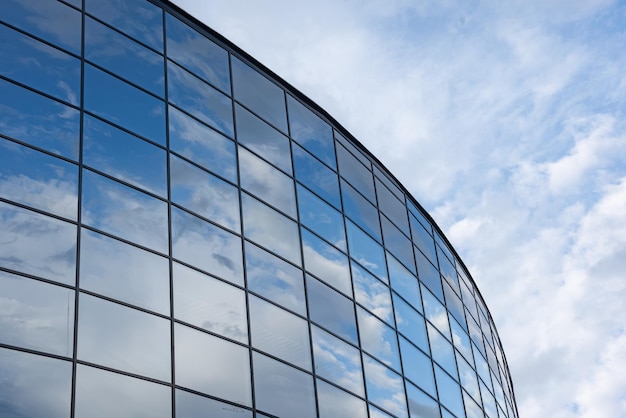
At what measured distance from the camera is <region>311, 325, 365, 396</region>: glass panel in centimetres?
2270

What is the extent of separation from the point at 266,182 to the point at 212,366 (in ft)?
23.1

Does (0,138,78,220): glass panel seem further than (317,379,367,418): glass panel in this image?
No

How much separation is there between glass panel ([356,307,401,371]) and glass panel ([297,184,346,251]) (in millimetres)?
2396

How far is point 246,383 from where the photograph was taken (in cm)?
1980

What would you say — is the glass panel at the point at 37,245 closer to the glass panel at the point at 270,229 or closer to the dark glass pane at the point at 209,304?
the dark glass pane at the point at 209,304

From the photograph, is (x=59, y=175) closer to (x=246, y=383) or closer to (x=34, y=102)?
(x=34, y=102)

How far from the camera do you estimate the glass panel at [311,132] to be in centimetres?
2789

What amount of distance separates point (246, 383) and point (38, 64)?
9.19 m

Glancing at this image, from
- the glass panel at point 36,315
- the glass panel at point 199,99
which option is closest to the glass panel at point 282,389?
the glass panel at point 36,315

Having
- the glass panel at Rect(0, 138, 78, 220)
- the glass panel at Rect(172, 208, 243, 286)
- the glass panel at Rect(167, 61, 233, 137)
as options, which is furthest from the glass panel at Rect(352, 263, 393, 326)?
the glass panel at Rect(0, 138, 78, 220)

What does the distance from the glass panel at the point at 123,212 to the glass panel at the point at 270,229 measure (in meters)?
3.06

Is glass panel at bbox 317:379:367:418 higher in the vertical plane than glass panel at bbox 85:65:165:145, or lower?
lower

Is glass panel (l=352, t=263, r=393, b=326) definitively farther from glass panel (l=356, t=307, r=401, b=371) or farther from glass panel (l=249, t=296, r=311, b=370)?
glass panel (l=249, t=296, r=311, b=370)

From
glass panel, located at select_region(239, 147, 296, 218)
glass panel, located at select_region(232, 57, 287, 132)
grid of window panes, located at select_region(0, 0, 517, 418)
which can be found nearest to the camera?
grid of window panes, located at select_region(0, 0, 517, 418)
